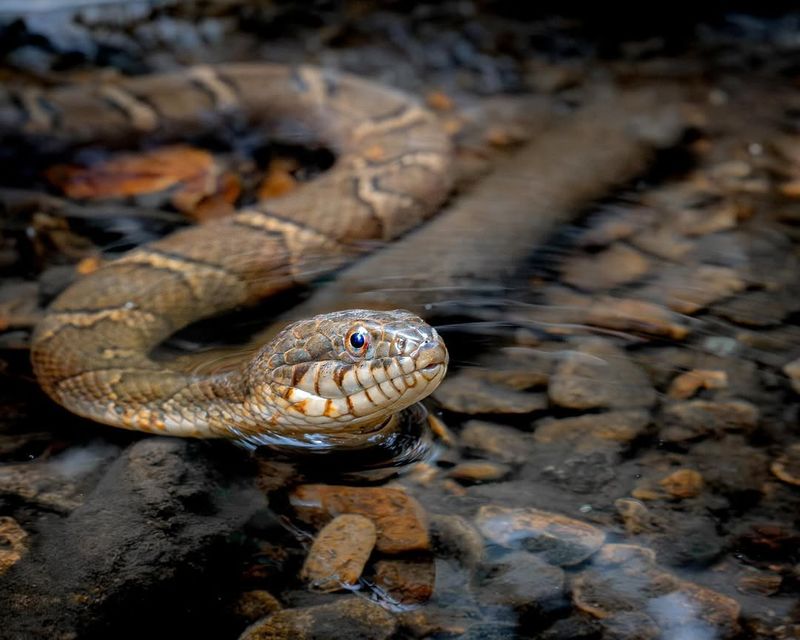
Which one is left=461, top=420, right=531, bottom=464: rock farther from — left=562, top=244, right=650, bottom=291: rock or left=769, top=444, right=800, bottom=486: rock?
left=562, top=244, right=650, bottom=291: rock

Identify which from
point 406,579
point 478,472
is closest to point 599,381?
point 478,472

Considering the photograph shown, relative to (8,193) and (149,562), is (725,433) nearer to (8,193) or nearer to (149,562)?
(149,562)

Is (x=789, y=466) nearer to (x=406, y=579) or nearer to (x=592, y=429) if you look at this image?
(x=592, y=429)

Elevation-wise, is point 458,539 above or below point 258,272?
Result: below

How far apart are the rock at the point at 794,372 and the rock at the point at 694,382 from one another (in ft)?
0.69

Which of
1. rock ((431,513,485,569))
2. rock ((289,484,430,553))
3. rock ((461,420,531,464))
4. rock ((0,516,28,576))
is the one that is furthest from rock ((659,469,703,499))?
rock ((0,516,28,576))

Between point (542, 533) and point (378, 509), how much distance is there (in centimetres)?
47

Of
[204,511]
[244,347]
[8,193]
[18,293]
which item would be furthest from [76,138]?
[204,511]

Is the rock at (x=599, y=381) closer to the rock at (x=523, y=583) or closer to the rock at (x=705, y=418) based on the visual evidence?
the rock at (x=705, y=418)

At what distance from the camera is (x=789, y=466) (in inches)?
118

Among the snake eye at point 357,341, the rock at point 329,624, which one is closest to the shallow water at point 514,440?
the rock at point 329,624

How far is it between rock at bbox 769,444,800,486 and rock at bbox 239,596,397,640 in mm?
1300

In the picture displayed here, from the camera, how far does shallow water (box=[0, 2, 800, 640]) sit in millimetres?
2502

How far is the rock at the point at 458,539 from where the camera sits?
2682 millimetres
